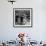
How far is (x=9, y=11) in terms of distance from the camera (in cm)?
552

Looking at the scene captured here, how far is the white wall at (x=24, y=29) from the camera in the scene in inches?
215

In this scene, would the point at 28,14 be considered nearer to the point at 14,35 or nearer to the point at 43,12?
the point at 43,12

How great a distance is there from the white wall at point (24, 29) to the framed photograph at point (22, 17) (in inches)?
4.8

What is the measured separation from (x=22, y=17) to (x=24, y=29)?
49 cm

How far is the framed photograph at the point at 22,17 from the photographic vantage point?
549 centimetres

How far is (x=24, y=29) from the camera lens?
551 cm

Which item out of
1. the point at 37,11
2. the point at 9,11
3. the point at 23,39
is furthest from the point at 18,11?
the point at 23,39

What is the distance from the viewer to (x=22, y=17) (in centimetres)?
552

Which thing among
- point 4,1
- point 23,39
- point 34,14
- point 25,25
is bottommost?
point 23,39

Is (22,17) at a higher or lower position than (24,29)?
higher

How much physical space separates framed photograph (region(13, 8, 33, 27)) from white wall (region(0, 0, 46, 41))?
0.12 m

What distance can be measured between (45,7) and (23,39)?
7.87 ft

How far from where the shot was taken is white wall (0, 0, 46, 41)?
5465 mm

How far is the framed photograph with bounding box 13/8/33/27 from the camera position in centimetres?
549
